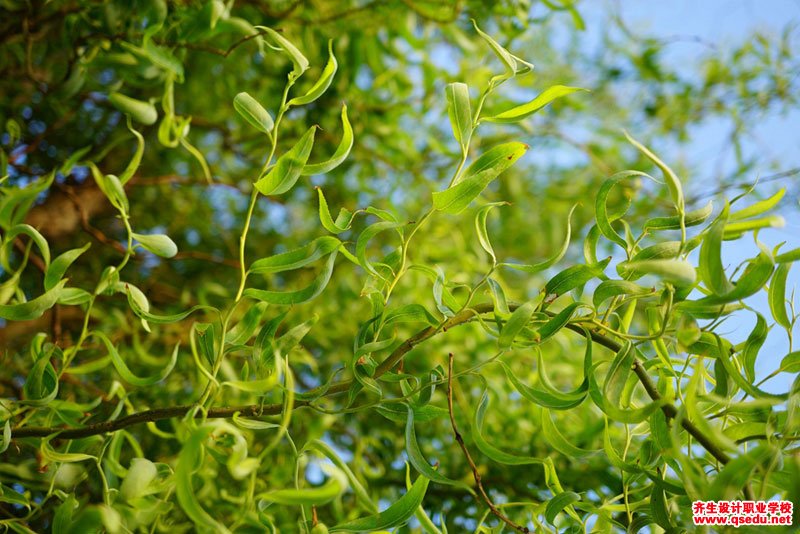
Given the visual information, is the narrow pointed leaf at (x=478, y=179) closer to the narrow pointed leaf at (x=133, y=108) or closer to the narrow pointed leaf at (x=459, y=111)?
the narrow pointed leaf at (x=459, y=111)

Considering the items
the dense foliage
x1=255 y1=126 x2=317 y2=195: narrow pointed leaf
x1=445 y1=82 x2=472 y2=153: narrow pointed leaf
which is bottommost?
the dense foliage

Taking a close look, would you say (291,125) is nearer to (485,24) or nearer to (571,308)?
(485,24)

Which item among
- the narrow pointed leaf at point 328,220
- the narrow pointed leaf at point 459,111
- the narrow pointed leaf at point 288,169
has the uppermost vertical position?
the narrow pointed leaf at point 459,111

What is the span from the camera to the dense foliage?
284 millimetres

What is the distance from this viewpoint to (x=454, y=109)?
0.29 meters

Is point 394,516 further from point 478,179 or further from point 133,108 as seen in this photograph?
point 133,108

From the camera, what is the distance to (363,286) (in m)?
0.33

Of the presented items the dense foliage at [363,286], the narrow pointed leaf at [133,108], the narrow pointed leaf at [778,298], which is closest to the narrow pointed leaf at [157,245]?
the dense foliage at [363,286]

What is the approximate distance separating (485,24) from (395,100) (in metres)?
0.14

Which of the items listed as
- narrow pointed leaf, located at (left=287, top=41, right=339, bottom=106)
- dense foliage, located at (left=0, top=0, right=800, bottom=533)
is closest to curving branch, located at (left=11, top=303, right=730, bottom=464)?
dense foliage, located at (left=0, top=0, right=800, bottom=533)

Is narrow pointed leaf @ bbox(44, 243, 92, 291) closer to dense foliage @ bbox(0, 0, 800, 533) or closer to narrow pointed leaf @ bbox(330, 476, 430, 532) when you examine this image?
dense foliage @ bbox(0, 0, 800, 533)

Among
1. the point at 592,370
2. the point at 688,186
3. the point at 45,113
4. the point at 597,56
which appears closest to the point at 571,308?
the point at 592,370

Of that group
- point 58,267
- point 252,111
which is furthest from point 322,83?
point 58,267

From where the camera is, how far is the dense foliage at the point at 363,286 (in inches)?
11.2
